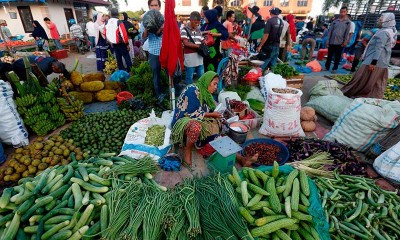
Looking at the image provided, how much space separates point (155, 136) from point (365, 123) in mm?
3272

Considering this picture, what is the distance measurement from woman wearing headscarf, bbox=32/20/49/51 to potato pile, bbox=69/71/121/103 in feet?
23.7

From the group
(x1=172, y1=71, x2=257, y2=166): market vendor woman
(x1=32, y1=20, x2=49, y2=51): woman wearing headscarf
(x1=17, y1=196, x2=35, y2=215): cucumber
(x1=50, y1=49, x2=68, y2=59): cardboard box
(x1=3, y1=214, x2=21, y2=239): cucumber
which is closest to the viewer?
(x1=3, y1=214, x2=21, y2=239): cucumber

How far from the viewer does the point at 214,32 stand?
5270 millimetres

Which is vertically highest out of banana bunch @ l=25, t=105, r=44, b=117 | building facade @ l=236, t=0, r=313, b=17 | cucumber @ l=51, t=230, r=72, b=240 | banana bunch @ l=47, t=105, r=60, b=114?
building facade @ l=236, t=0, r=313, b=17

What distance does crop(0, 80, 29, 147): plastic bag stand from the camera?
3.42 meters

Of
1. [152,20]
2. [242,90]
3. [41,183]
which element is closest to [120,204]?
[41,183]

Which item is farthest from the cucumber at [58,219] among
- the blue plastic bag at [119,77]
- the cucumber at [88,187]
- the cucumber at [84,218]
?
the blue plastic bag at [119,77]

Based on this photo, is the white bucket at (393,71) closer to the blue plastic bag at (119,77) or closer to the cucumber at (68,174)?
the blue plastic bag at (119,77)

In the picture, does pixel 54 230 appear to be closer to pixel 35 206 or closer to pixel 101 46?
pixel 35 206

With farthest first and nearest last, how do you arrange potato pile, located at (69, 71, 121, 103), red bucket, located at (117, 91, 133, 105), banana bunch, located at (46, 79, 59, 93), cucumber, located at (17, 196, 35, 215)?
1. potato pile, located at (69, 71, 121, 103)
2. red bucket, located at (117, 91, 133, 105)
3. banana bunch, located at (46, 79, 59, 93)
4. cucumber, located at (17, 196, 35, 215)

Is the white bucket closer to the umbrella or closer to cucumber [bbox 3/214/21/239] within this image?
the umbrella

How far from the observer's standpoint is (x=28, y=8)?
1298 centimetres

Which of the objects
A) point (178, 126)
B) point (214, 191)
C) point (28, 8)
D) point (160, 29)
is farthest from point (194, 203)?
point (28, 8)

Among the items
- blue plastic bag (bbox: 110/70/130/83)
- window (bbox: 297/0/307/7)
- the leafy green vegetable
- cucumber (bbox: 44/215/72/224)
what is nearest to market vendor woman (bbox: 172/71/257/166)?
cucumber (bbox: 44/215/72/224)
